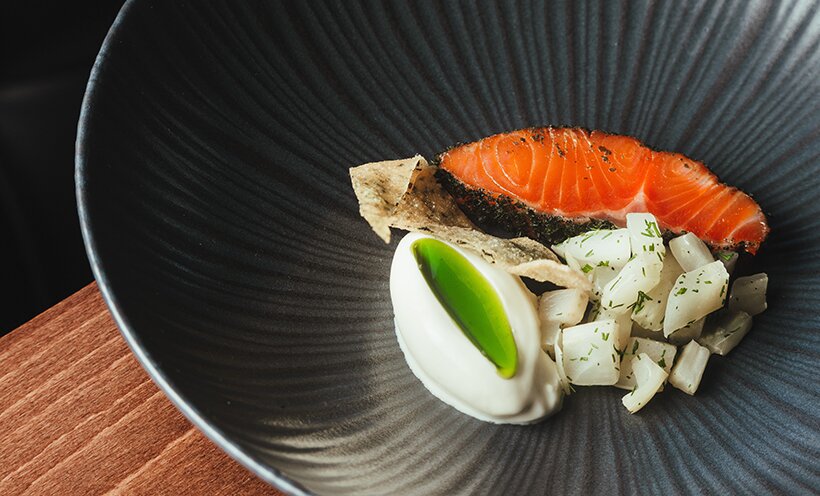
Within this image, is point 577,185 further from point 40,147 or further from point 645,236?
point 40,147

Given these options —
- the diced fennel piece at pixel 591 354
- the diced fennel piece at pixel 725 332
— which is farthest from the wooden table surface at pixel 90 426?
the diced fennel piece at pixel 725 332

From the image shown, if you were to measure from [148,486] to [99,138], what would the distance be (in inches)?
20.6

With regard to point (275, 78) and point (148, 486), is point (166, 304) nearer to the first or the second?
point (148, 486)

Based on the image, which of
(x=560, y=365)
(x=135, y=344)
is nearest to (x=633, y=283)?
(x=560, y=365)

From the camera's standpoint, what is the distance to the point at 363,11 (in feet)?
5.58

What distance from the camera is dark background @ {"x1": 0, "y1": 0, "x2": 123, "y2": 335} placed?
2143 millimetres

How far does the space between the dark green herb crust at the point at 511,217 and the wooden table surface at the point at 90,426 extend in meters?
0.62

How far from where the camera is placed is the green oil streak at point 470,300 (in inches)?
51.2

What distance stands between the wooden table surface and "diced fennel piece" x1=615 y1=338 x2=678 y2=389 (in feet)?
1.83

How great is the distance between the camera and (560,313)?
1.37 metres

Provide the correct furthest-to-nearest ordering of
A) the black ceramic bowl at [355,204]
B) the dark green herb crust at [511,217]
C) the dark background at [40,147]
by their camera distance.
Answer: the dark background at [40,147], the dark green herb crust at [511,217], the black ceramic bowl at [355,204]

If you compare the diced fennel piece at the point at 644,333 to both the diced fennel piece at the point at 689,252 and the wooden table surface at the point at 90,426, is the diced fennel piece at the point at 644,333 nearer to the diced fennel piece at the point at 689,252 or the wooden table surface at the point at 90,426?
the diced fennel piece at the point at 689,252

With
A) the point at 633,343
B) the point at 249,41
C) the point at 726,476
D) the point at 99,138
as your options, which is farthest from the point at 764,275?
the point at 99,138

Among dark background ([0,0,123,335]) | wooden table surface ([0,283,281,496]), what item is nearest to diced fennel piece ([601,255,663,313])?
wooden table surface ([0,283,281,496])
